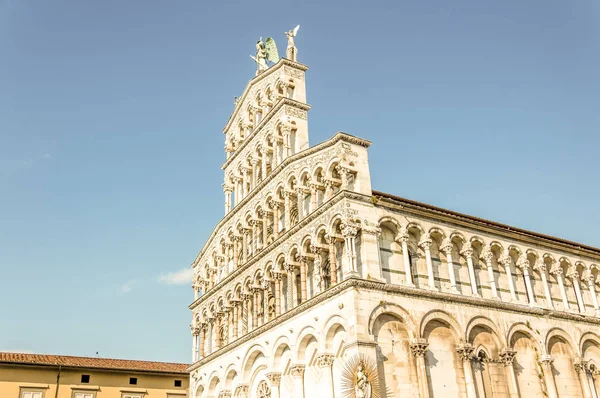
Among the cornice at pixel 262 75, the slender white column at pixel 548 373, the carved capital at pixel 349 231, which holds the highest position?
the cornice at pixel 262 75

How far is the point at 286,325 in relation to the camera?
25719 millimetres

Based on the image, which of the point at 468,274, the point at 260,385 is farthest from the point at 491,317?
the point at 260,385

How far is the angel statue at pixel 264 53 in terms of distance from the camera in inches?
1407

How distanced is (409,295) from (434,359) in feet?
8.72

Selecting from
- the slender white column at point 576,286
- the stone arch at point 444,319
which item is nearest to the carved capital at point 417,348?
the stone arch at point 444,319

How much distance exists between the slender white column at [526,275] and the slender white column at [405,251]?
23.3 feet

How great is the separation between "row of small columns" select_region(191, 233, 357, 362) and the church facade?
7cm

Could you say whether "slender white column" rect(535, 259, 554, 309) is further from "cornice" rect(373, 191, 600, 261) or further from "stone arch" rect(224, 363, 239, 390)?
"stone arch" rect(224, 363, 239, 390)

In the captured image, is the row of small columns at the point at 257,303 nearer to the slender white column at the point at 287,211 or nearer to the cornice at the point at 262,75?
the slender white column at the point at 287,211

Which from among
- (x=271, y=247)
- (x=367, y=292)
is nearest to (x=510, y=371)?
→ (x=367, y=292)

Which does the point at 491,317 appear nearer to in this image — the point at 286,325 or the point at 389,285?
the point at 389,285

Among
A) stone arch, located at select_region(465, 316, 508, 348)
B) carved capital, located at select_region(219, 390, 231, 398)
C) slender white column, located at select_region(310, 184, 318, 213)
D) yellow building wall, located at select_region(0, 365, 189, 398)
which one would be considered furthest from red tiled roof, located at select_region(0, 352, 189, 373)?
stone arch, located at select_region(465, 316, 508, 348)

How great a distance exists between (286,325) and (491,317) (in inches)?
347

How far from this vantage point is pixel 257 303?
2889 centimetres
